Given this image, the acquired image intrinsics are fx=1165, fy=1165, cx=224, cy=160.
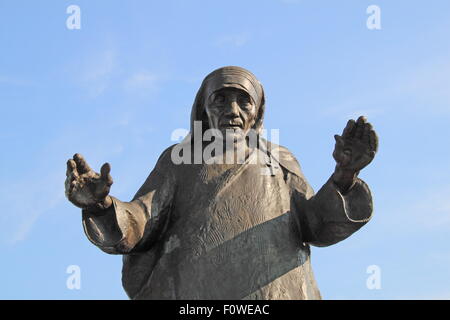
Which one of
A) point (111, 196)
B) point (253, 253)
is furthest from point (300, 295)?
point (111, 196)

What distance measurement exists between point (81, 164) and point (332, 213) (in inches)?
102

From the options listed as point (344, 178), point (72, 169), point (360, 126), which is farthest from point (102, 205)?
point (360, 126)

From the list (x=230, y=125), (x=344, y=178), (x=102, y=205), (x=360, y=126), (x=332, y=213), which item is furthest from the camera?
(x=230, y=125)

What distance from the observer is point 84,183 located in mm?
11086

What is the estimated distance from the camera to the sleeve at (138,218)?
11445mm

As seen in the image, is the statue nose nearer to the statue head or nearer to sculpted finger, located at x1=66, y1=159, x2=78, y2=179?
the statue head

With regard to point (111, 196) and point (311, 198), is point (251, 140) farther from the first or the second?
point (111, 196)

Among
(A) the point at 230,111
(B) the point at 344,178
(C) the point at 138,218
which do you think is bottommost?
(C) the point at 138,218

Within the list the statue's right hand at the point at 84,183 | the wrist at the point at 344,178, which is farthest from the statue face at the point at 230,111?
the statue's right hand at the point at 84,183

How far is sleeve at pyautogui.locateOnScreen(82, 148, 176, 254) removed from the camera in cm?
1145

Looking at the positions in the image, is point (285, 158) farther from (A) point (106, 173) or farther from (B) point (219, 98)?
(A) point (106, 173)

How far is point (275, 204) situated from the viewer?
39.1 feet

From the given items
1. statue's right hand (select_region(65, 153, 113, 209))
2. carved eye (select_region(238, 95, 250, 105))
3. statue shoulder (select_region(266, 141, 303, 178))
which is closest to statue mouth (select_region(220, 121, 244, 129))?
carved eye (select_region(238, 95, 250, 105))
